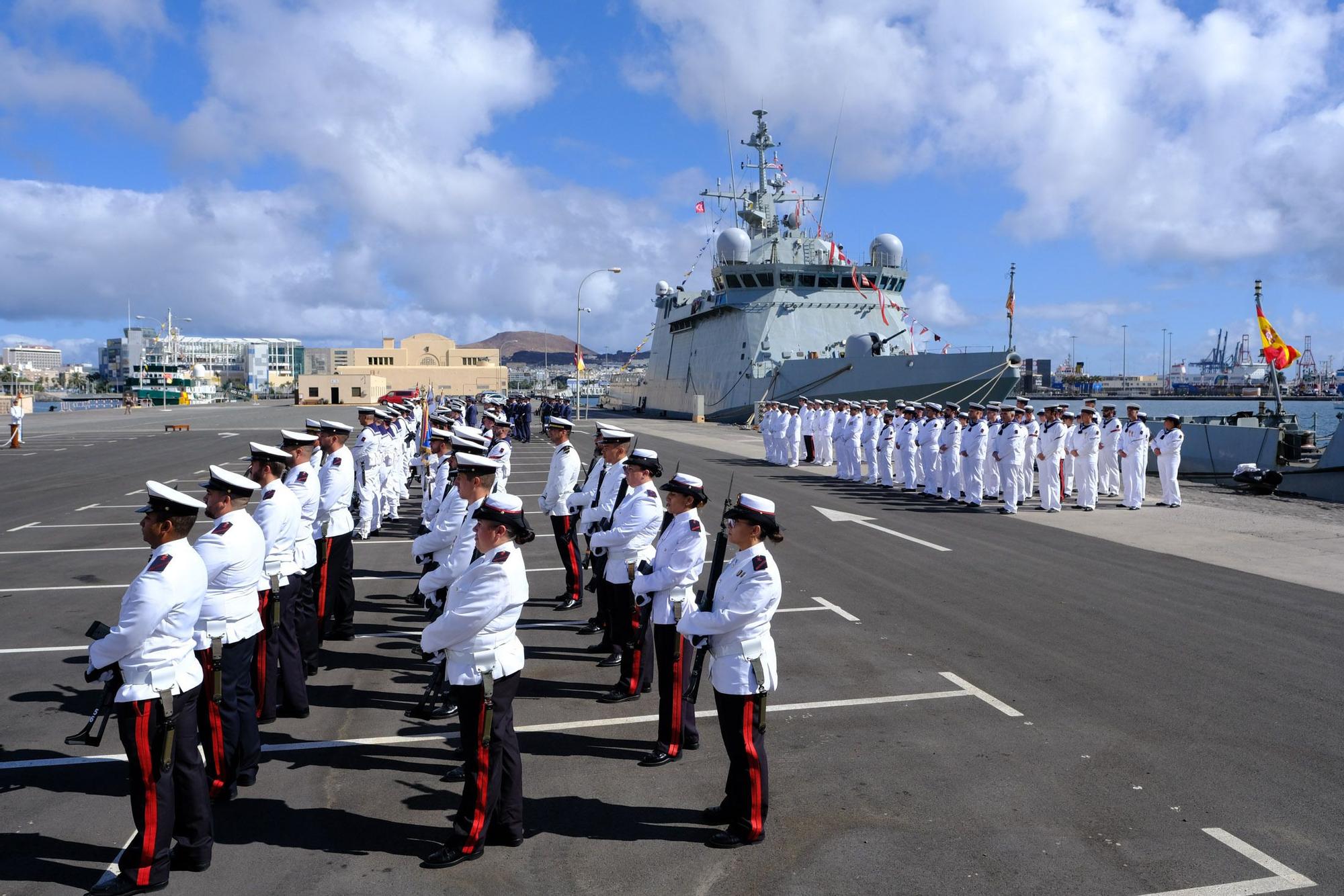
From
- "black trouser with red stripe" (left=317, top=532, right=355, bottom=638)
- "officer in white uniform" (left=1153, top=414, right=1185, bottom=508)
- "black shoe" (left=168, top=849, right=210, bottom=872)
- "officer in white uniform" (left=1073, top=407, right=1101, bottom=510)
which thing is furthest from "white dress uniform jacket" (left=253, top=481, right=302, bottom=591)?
"officer in white uniform" (left=1153, top=414, right=1185, bottom=508)

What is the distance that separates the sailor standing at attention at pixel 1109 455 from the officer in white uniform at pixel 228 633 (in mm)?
16526

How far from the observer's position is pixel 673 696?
5.27 meters

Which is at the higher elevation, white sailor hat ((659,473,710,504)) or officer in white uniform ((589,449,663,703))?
white sailor hat ((659,473,710,504))

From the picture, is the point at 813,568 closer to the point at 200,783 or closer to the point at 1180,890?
the point at 1180,890

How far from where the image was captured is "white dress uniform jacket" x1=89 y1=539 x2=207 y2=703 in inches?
147

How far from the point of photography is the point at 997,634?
7.74m

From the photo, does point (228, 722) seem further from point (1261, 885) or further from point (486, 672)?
point (1261, 885)

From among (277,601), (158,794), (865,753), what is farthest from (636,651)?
(158,794)

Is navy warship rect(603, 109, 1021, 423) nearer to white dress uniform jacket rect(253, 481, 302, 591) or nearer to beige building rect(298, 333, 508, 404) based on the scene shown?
white dress uniform jacket rect(253, 481, 302, 591)

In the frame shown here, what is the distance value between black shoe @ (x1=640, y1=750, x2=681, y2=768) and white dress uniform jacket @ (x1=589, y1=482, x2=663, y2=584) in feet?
5.61

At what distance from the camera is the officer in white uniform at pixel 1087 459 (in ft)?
Result: 54.2

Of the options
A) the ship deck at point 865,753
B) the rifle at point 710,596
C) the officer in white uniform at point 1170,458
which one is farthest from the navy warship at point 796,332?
the rifle at point 710,596

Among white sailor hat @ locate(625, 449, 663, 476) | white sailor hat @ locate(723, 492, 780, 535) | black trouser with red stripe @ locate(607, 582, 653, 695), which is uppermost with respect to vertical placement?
white sailor hat @ locate(625, 449, 663, 476)

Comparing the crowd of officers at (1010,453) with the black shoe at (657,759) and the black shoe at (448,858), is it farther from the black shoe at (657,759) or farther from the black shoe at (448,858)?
the black shoe at (448,858)
